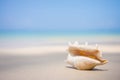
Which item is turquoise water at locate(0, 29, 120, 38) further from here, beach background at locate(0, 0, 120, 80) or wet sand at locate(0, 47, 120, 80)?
wet sand at locate(0, 47, 120, 80)

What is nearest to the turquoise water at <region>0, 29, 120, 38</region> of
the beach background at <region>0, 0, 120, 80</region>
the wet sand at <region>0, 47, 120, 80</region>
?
the beach background at <region>0, 0, 120, 80</region>

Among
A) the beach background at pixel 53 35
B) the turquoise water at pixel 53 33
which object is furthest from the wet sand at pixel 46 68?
the turquoise water at pixel 53 33

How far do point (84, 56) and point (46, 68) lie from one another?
11.8 inches

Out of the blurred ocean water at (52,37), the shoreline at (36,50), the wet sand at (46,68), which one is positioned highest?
the blurred ocean water at (52,37)

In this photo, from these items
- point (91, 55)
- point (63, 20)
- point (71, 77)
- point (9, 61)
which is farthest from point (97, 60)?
point (9, 61)

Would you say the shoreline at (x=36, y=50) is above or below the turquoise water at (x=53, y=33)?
below

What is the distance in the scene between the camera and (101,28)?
2.07 metres

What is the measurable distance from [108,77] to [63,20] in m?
0.55

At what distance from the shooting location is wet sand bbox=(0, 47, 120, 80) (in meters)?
1.91

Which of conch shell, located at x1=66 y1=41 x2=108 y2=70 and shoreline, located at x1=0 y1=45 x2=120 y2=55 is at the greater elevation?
shoreline, located at x1=0 y1=45 x2=120 y2=55

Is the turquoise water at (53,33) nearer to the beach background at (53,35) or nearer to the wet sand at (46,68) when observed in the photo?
the beach background at (53,35)

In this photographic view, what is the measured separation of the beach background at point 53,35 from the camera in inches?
76.6

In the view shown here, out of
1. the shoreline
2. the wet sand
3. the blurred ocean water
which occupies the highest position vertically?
the blurred ocean water

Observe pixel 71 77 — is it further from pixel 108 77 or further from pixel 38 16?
pixel 38 16
